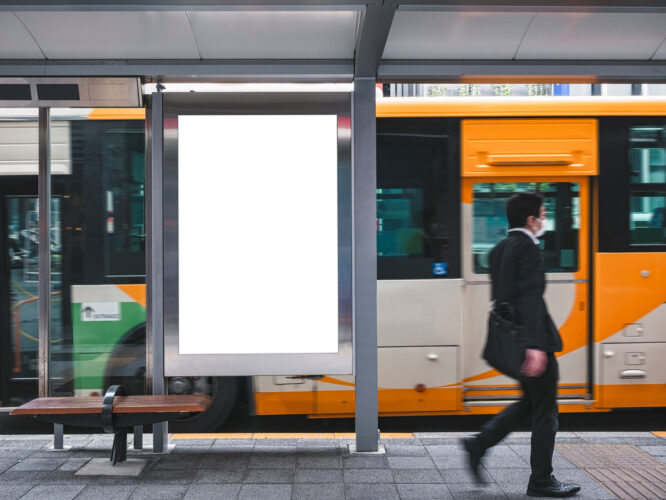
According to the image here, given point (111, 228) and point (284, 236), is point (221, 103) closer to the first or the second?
point (284, 236)

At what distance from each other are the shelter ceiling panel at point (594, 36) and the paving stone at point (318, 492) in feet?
10.5

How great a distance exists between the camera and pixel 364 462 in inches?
180

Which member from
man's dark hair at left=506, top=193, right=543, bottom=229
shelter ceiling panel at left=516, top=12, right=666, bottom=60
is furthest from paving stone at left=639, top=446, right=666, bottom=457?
shelter ceiling panel at left=516, top=12, right=666, bottom=60

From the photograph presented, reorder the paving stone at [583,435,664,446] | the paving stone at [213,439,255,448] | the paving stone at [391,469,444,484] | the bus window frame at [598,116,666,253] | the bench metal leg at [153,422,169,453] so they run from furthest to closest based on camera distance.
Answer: the bus window frame at [598,116,666,253], the paving stone at [583,435,664,446], the paving stone at [213,439,255,448], the bench metal leg at [153,422,169,453], the paving stone at [391,469,444,484]

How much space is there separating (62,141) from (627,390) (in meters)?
5.22

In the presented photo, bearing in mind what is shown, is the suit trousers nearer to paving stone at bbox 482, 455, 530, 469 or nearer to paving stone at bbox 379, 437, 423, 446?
paving stone at bbox 482, 455, 530, 469

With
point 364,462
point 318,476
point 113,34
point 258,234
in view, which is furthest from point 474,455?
point 113,34

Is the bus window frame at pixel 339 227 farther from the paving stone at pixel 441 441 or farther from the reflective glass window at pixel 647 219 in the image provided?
the reflective glass window at pixel 647 219

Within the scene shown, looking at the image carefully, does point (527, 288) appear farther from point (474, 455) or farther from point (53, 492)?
point (53, 492)

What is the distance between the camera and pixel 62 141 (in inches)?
214

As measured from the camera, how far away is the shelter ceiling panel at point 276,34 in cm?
431

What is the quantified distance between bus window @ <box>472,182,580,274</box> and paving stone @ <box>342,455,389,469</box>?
1.91 meters

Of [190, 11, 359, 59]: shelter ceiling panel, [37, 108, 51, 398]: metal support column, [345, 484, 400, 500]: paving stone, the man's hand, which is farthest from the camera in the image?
[37, 108, 51, 398]: metal support column

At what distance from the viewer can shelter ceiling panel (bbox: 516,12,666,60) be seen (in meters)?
4.41
